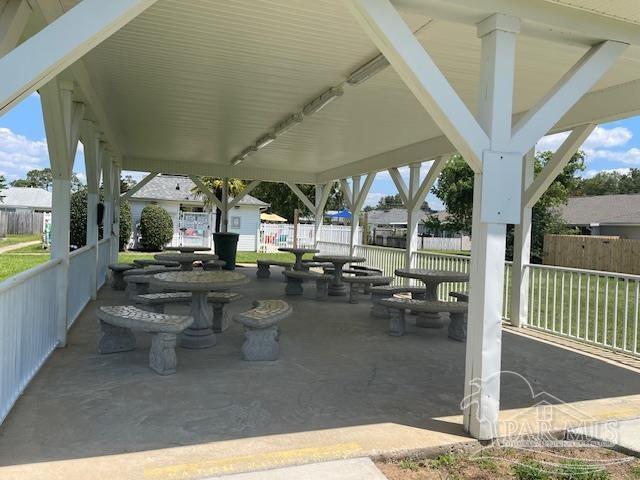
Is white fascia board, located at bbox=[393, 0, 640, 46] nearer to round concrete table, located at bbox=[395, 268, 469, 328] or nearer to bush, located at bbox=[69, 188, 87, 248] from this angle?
round concrete table, located at bbox=[395, 268, 469, 328]

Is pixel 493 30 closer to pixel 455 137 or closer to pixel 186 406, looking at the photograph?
pixel 455 137

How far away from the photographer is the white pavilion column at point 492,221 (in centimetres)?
299

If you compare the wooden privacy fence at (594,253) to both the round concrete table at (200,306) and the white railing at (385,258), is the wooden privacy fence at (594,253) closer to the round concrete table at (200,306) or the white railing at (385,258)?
the white railing at (385,258)

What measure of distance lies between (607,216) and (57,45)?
30.3 metres

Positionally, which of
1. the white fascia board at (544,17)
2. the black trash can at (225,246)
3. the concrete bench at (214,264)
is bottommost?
the concrete bench at (214,264)

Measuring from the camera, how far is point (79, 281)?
6.20 metres

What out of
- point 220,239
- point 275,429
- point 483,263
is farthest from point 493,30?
point 220,239

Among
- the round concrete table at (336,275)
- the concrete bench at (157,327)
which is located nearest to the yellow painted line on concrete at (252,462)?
the concrete bench at (157,327)

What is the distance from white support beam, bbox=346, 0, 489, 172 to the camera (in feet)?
9.20

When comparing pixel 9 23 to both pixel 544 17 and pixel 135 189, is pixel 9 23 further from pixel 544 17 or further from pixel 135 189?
pixel 135 189

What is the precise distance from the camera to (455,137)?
2984mm

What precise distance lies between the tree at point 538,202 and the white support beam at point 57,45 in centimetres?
1970

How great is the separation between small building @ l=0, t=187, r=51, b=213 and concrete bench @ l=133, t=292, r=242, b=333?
33.7 metres

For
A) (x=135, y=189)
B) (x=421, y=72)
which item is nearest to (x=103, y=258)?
(x=135, y=189)
